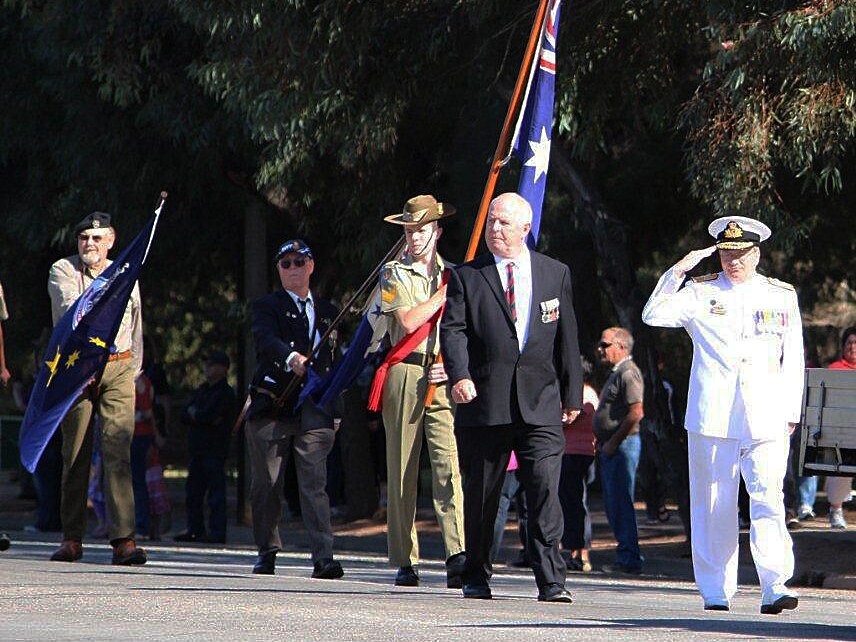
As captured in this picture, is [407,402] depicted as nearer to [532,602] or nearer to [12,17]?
[532,602]

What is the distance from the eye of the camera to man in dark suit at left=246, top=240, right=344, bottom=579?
11.2m

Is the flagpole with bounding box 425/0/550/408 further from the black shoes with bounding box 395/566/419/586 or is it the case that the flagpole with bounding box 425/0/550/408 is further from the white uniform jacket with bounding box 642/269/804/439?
the white uniform jacket with bounding box 642/269/804/439

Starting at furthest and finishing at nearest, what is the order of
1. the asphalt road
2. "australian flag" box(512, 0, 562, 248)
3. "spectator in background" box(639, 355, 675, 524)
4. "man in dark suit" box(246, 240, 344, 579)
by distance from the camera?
1. "spectator in background" box(639, 355, 675, 524)
2. "australian flag" box(512, 0, 562, 248)
3. "man in dark suit" box(246, 240, 344, 579)
4. the asphalt road

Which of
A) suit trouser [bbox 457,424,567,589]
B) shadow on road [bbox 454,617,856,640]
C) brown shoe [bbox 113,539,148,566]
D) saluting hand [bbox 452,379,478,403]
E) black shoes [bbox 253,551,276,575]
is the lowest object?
shadow on road [bbox 454,617,856,640]

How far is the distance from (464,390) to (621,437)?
5243 millimetres

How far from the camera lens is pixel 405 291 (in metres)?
10.5

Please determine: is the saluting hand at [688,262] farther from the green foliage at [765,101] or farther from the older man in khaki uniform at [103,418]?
the older man in khaki uniform at [103,418]

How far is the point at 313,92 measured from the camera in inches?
604

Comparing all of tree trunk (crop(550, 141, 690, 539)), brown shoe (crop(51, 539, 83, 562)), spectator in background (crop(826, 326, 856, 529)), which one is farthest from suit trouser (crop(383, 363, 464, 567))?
spectator in background (crop(826, 326, 856, 529))

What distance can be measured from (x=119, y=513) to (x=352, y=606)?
3702 millimetres

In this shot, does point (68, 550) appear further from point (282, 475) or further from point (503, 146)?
point (503, 146)

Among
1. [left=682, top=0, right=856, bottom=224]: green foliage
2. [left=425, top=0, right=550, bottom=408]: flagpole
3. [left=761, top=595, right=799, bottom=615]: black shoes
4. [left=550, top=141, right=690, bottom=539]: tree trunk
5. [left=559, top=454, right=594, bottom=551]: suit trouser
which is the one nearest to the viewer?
[left=761, top=595, right=799, bottom=615]: black shoes

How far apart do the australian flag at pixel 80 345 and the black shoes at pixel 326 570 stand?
197cm

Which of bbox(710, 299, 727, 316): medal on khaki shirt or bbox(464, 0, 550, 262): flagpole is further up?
bbox(464, 0, 550, 262): flagpole
